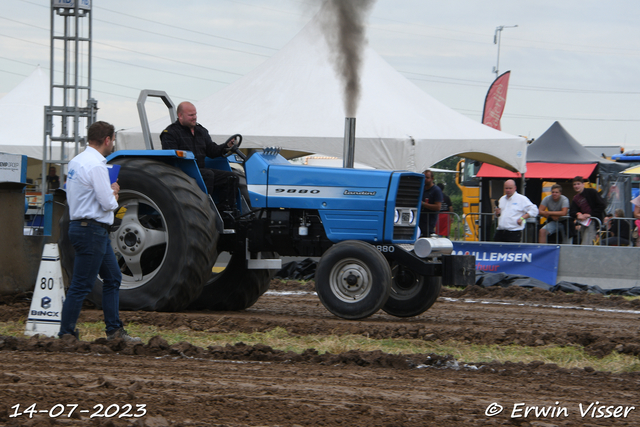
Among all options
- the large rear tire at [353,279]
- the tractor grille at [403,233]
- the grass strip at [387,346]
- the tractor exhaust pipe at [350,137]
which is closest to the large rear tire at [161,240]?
the grass strip at [387,346]

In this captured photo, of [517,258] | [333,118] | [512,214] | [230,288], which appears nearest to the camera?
[230,288]

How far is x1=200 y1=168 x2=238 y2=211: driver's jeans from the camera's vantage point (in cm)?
A: 744

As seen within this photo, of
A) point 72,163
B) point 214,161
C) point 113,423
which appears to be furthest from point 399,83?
point 113,423

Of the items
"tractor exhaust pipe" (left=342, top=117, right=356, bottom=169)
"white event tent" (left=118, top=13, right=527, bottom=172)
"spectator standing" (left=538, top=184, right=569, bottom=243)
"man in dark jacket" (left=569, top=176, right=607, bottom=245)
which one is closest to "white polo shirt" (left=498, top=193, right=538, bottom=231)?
"spectator standing" (left=538, top=184, right=569, bottom=243)

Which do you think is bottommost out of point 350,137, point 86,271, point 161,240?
point 86,271

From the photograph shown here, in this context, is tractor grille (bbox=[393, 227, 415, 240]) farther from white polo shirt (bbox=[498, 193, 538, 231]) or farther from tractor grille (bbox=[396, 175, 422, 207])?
white polo shirt (bbox=[498, 193, 538, 231])

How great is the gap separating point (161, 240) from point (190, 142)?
0.97 metres

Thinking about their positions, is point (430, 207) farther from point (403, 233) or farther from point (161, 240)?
point (161, 240)

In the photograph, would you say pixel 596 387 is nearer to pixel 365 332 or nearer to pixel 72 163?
pixel 365 332

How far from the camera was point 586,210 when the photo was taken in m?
12.5

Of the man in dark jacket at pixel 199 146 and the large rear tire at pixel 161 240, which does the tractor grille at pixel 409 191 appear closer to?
the man in dark jacket at pixel 199 146

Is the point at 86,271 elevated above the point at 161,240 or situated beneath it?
situated beneath

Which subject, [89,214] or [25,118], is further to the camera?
[25,118]

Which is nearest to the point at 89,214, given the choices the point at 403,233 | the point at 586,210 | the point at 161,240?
the point at 161,240
